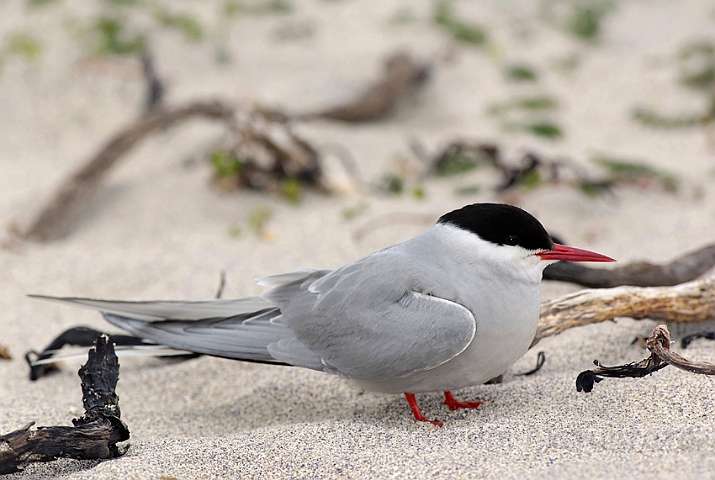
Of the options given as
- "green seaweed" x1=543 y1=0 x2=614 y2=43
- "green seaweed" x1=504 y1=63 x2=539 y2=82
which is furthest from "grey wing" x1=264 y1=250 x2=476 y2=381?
"green seaweed" x1=543 y1=0 x2=614 y2=43

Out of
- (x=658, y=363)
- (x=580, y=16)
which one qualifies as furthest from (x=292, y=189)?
(x=580, y=16)

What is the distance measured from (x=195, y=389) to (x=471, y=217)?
1.44m

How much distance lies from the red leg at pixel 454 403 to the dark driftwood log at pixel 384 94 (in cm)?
342

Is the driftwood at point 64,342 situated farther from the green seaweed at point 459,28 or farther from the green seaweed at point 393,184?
the green seaweed at point 459,28

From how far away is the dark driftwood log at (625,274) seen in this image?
343cm

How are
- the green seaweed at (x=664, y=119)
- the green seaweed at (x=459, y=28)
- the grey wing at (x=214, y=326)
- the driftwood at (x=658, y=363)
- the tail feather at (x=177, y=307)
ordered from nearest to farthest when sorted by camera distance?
1. the driftwood at (x=658, y=363)
2. the grey wing at (x=214, y=326)
3. the tail feather at (x=177, y=307)
4. the green seaweed at (x=664, y=119)
5. the green seaweed at (x=459, y=28)

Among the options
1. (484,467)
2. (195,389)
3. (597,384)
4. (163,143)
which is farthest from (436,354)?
(163,143)

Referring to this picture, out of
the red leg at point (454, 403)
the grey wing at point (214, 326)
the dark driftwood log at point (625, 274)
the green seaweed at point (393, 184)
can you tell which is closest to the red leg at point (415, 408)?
the red leg at point (454, 403)

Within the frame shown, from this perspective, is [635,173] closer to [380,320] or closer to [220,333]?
[380,320]

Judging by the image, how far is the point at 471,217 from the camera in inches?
111

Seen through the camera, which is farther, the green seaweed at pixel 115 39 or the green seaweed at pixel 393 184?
the green seaweed at pixel 115 39

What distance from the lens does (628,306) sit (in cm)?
302

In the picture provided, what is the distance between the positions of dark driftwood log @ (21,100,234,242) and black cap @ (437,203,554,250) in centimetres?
277

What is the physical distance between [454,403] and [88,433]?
50.2 inches
